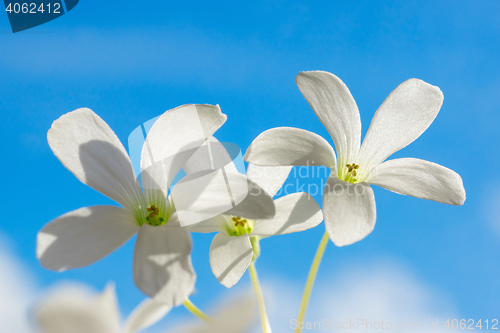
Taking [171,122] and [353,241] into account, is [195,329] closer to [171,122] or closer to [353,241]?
[353,241]

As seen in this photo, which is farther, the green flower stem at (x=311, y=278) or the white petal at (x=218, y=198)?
the green flower stem at (x=311, y=278)

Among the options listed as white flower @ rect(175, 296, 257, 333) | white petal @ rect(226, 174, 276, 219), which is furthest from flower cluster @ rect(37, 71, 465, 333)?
white flower @ rect(175, 296, 257, 333)

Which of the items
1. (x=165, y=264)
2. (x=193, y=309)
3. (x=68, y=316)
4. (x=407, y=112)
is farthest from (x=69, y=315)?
(x=407, y=112)

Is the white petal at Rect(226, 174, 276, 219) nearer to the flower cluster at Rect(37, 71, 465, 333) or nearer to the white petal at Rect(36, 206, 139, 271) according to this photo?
the flower cluster at Rect(37, 71, 465, 333)

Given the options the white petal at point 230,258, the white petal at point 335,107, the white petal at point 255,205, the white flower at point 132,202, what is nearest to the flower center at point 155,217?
the white flower at point 132,202

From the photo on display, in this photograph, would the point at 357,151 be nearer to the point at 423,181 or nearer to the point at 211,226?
the point at 423,181

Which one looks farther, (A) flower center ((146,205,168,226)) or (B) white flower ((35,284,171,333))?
(A) flower center ((146,205,168,226))

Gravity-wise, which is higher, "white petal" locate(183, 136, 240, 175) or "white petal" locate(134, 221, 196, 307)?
"white petal" locate(183, 136, 240, 175)

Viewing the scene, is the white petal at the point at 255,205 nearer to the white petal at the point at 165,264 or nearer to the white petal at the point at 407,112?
the white petal at the point at 165,264
